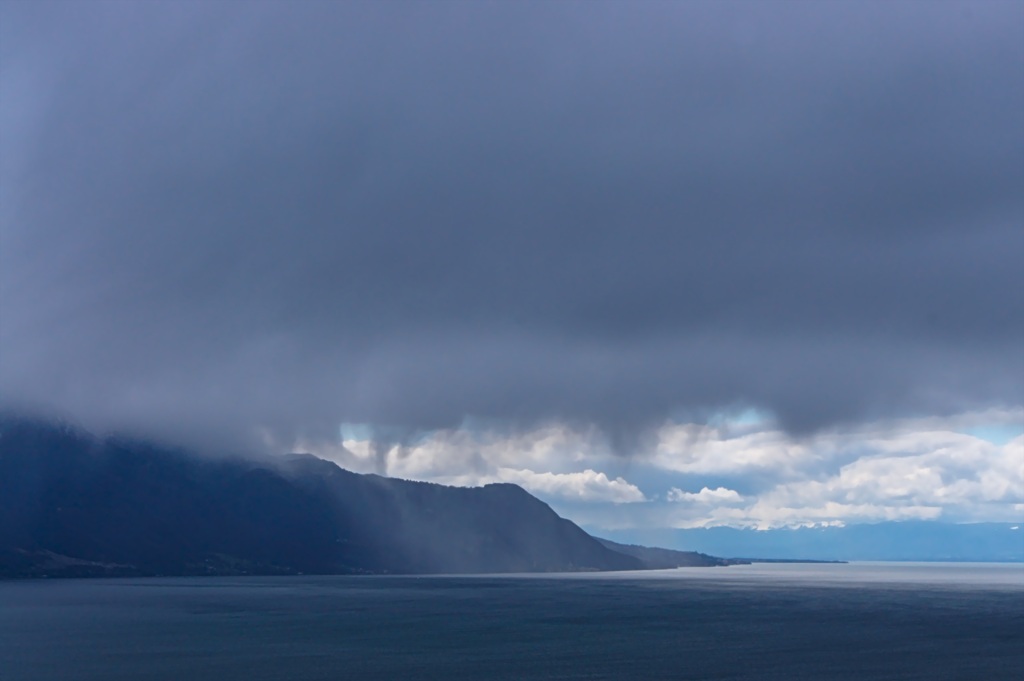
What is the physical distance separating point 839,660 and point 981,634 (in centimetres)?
5667

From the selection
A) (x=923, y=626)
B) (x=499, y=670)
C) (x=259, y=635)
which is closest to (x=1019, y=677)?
(x=499, y=670)

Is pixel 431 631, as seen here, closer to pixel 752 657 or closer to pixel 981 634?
pixel 752 657

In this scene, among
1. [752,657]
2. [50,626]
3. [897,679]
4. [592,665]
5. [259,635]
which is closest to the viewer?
[897,679]

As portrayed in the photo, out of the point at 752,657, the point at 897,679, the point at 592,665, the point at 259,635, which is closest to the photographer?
the point at 897,679

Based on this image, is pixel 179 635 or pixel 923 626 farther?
pixel 923 626

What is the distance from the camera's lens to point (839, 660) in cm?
13288

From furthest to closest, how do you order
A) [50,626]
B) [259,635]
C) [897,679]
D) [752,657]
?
[50,626] < [259,635] < [752,657] < [897,679]

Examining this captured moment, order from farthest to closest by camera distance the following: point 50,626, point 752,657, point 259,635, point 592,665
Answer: point 50,626, point 259,635, point 752,657, point 592,665

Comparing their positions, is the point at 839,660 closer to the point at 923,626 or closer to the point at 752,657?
the point at 752,657

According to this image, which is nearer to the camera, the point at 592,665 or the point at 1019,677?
the point at 1019,677

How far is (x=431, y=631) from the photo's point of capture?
583 feet

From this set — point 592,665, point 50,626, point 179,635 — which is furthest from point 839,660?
point 50,626

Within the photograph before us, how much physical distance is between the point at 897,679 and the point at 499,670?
153ft

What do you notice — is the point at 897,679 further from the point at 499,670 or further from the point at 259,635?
the point at 259,635
